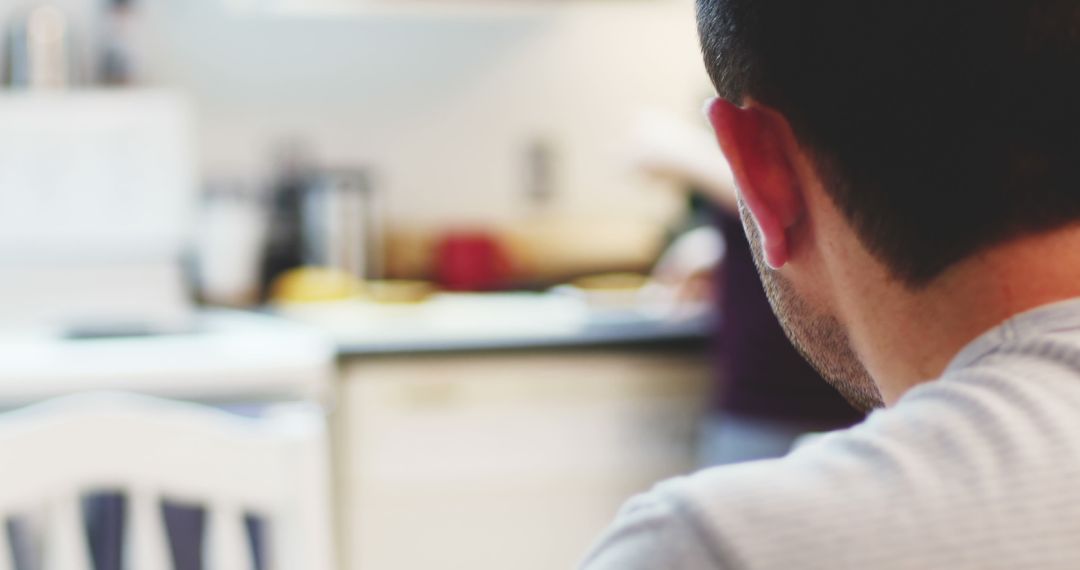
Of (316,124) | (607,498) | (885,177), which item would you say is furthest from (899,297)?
(316,124)

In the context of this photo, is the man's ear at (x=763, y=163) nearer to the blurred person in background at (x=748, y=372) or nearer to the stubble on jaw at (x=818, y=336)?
the stubble on jaw at (x=818, y=336)

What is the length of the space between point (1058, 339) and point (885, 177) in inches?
3.7

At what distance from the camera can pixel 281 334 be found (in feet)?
7.61

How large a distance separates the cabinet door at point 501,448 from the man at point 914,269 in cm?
169

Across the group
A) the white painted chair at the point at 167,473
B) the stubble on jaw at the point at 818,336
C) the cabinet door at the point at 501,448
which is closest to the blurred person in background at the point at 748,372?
the cabinet door at the point at 501,448

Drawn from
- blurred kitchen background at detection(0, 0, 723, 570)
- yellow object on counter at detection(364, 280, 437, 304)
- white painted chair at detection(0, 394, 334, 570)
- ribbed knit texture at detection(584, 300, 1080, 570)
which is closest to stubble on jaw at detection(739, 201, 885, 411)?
ribbed knit texture at detection(584, 300, 1080, 570)

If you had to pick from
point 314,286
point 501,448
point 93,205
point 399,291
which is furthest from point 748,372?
point 93,205

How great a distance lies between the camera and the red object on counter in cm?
278

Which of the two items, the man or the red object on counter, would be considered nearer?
the man

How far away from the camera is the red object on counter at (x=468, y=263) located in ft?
9.13

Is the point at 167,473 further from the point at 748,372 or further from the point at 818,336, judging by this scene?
the point at 748,372

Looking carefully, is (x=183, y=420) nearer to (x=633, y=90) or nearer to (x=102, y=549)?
(x=102, y=549)

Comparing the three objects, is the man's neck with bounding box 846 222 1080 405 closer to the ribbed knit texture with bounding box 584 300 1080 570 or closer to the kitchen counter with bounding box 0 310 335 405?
the ribbed knit texture with bounding box 584 300 1080 570

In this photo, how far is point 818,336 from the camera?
24.9 inches
